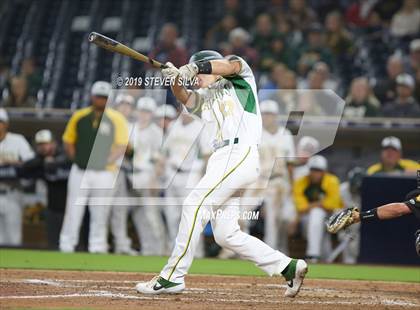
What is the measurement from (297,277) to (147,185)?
5.11 m

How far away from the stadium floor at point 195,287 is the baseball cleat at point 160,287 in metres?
0.05

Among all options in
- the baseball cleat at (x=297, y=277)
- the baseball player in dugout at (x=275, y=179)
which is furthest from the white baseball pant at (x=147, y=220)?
the baseball cleat at (x=297, y=277)

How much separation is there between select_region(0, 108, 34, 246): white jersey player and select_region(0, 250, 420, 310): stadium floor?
1.46 metres

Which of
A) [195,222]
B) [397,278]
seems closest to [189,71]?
[195,222]

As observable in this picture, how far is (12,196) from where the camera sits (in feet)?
37.6

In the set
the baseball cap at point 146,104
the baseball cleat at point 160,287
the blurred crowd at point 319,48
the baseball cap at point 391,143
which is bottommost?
the baseball cleat at point 160,287

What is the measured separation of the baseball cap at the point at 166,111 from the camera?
446 inches

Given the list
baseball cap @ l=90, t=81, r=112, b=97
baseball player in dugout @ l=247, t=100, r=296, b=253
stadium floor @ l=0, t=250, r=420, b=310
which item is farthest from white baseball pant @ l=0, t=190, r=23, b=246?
baseball player in dugout @ l=247, t=100, r=296, b=253

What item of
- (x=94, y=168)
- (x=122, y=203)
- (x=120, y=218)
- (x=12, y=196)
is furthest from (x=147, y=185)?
(x=12, y=196)

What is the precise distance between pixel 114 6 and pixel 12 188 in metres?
6.11

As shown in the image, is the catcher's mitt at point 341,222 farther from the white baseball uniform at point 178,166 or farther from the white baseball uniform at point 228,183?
the white baseball uniform at point 178,166

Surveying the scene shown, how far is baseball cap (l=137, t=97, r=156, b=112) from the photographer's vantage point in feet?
36.6

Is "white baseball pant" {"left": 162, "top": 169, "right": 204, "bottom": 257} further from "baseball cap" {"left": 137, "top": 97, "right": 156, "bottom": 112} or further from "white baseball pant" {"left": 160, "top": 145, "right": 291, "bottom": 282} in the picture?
"white baseball pant" {"left": 160, "top": 145, "right": 291, "bottom": 282}

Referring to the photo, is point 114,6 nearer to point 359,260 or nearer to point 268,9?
point 268,9
